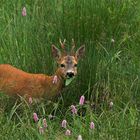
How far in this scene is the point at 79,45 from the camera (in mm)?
6719

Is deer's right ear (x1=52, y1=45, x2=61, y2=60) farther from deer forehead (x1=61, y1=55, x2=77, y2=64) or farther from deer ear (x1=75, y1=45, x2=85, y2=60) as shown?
deer ear (x1=75, y1=45, x2=85, y2=60)

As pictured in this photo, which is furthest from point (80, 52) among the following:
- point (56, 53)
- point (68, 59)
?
point (56, 53)

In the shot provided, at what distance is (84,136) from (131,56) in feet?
6.17

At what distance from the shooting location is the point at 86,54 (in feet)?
21.5

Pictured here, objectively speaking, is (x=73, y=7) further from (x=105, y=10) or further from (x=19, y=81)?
(x=19, y=81)

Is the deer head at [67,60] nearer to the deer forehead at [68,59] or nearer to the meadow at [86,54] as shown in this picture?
the deer forehead at [68,59]

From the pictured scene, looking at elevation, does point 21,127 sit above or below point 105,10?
Result: below

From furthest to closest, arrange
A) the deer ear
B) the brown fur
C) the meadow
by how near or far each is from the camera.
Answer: the brown fur, the deer ear, the meadow

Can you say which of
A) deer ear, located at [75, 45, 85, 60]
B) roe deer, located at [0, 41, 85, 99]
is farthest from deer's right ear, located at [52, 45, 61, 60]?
deer ear, located at [75, 45, 85, 60]

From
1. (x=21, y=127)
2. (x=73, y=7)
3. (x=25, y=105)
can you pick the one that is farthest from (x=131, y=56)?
(x=21, y=127)

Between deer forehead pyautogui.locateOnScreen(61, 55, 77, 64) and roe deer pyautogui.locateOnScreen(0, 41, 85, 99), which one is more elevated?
deer forehead pyautogui.locateOnScreen(61, 55, 77, 64)

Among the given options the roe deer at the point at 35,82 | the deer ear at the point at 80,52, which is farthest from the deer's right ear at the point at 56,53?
the deer ear at the point at 80,52

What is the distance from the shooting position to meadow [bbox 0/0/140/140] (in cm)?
600

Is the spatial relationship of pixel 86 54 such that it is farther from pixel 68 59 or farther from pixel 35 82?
pixel 35 82
